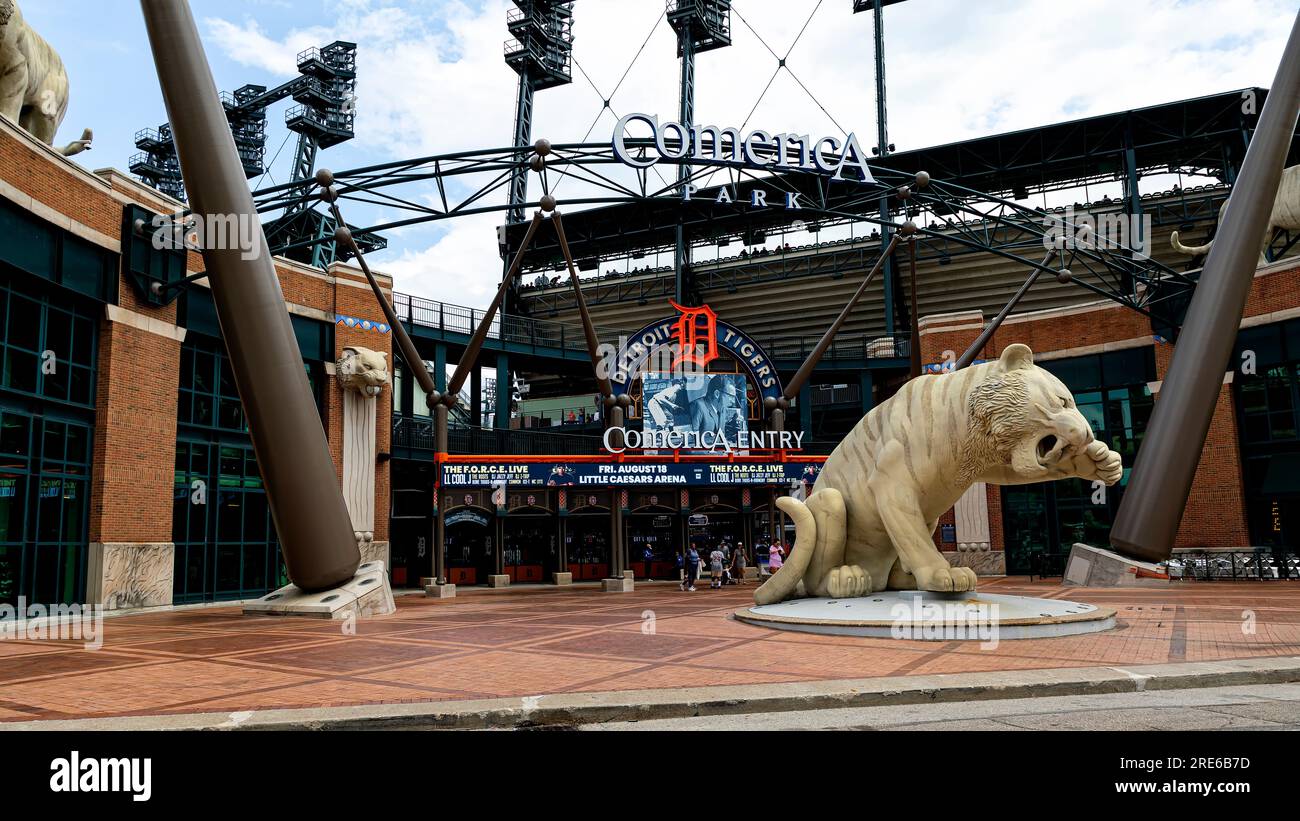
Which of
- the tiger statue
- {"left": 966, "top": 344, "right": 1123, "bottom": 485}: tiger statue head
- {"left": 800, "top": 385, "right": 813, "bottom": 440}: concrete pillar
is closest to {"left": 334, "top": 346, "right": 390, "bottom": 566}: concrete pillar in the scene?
the tiger statue

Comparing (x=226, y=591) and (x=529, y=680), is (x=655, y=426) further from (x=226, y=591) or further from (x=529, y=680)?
(x=529, y=680)

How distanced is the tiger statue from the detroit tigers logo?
15249 mm

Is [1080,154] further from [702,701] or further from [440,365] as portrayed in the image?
[702,701]

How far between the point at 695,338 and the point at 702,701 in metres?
22.2

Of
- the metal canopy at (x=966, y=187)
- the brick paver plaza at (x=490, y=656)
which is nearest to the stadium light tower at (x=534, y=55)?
the metal canopy at (x=966, y=187)

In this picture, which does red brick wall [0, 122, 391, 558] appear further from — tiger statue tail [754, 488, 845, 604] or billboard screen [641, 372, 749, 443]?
tiger statue tail [754, 488, 845, 604]

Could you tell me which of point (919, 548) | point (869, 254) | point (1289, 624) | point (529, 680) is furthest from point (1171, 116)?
point (529, 680)

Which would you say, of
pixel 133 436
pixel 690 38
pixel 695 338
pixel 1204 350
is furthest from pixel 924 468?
pixel 690 38

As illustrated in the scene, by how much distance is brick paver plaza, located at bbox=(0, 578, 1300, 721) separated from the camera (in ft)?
24.1

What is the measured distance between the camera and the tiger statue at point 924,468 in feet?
34.3

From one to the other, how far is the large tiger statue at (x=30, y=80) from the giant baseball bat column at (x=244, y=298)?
6696 mm

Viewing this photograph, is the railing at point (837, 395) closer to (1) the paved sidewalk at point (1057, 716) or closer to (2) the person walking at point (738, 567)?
(2) the person walking at point (738, 567)

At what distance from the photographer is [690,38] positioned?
157ft

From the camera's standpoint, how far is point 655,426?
92.3ft
